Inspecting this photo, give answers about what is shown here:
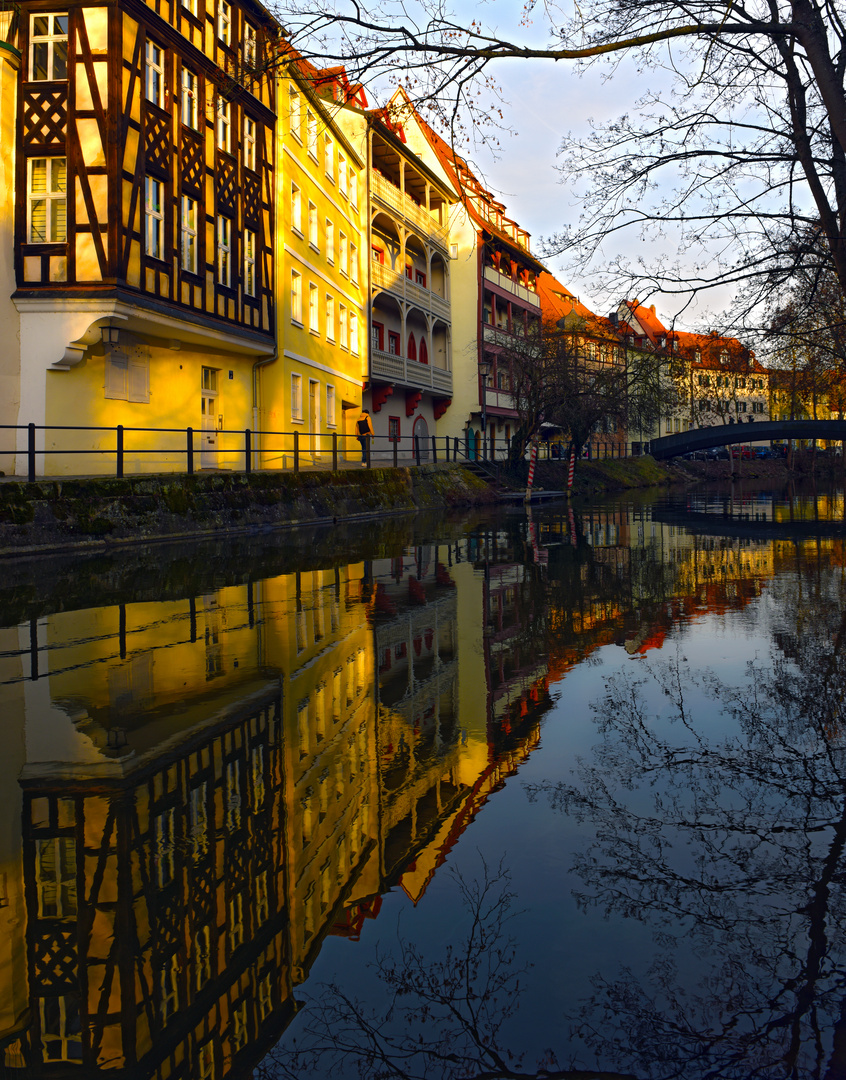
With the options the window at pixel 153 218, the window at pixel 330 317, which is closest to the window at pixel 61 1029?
the window at pixel 153 218

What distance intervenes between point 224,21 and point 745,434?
4667 centimetres

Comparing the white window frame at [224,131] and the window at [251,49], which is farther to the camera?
the white window frame at [224,131]

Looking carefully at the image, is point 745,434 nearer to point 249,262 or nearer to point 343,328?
point 343,328

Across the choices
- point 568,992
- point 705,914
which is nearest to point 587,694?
point 705,914

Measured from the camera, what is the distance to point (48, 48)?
19812 mm

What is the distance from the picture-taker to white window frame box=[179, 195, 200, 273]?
22255 mm

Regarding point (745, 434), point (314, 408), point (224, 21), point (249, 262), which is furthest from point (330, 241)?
point (745, 434)

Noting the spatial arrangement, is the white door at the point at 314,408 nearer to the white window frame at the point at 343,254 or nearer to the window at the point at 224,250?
the white window frame at the point at 343,254

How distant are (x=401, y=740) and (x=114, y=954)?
2243mm

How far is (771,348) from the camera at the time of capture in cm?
1180

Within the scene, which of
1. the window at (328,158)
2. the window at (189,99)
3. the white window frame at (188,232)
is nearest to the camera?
the white window frame at (188,232)

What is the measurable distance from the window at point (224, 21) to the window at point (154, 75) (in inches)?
130

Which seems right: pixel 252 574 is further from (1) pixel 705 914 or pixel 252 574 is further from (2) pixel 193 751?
(1) pixel 705 914

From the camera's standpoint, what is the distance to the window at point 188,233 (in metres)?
22.3
